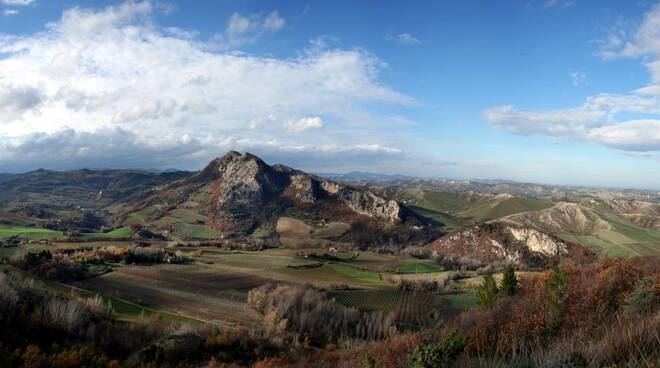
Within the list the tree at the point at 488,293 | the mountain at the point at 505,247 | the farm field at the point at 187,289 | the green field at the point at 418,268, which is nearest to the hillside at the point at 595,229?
the mountain at the point at 505,247

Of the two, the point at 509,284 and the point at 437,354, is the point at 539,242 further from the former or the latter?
the point at 437,354

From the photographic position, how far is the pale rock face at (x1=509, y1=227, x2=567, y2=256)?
136m

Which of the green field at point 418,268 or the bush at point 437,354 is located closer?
the bush at point 437,354

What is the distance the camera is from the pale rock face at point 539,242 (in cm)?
13591

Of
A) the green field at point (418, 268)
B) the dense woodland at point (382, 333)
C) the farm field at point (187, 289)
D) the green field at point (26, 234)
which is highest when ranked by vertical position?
the dense woodland at point (382, 333)

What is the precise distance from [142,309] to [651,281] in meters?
55.0

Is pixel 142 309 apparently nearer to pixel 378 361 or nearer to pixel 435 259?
pixel 378 361

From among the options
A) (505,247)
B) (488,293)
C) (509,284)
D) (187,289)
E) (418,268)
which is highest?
(509,284)

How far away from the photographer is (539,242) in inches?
5497

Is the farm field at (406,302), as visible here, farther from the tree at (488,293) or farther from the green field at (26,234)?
the green field at (26,234)

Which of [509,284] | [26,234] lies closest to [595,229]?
[509,284]

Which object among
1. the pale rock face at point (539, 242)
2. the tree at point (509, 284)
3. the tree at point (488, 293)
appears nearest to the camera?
the tree at point (488, 293)

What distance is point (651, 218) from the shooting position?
198 meters

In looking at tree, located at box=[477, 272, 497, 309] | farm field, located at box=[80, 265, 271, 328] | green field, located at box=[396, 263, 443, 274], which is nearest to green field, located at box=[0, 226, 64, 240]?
farm field, located at box=[80, 265, 271, 328]
